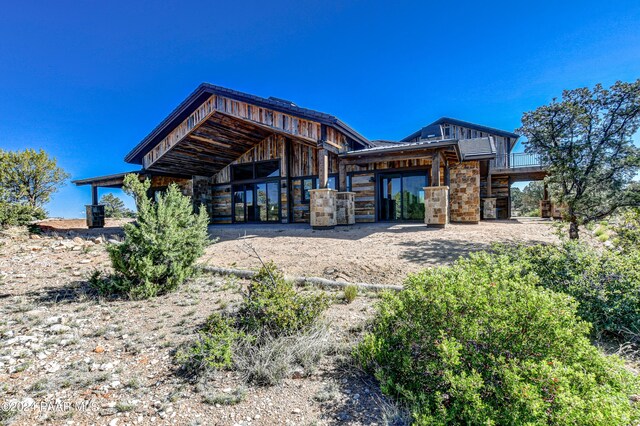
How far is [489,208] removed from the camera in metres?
16.8

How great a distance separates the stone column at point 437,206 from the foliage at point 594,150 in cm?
301

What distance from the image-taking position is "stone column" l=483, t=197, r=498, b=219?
16.7 m

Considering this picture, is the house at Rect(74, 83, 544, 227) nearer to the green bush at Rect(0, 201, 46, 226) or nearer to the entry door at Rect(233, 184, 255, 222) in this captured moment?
the entry door at Rect(233, 184, 255, 222)

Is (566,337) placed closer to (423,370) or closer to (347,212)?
(423,370)

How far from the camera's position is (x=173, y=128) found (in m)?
12.1

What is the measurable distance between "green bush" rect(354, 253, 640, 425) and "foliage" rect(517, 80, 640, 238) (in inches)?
288

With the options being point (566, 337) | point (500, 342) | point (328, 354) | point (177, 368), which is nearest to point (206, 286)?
point (177, 368)

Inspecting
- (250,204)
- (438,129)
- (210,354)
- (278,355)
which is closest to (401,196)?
(250,204)

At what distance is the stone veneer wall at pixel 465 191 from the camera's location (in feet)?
41.0

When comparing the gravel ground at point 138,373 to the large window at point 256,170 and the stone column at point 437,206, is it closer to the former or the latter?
the stone column at point 437,206

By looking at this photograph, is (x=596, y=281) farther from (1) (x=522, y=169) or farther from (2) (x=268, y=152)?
(1) (x=522, y=169)

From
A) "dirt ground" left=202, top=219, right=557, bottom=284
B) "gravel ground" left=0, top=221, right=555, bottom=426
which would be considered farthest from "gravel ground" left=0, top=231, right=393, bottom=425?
"dirt ground" left=202, top=219, right=557, bottom=284

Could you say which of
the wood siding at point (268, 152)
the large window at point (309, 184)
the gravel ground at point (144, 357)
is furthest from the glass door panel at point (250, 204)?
the gravel ground at point (144, 357)

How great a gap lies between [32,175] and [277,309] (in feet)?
81.3
